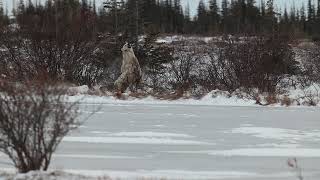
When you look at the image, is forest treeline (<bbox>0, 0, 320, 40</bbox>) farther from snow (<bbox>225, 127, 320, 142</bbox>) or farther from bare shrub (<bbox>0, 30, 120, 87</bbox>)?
snow (<bbox>225, 127, 320, 142</bbox>)

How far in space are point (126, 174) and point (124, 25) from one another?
88.5 feet

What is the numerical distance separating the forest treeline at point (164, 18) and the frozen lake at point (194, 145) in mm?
14192

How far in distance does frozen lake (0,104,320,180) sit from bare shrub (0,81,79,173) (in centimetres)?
96

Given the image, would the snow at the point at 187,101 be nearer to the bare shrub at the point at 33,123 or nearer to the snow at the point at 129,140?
the snow at the point at 129,140

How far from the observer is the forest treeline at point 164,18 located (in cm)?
2961

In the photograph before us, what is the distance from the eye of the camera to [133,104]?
753 inches

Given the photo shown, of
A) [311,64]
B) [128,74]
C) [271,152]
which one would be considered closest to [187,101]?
[128,74]

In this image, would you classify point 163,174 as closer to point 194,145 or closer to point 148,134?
point 194,145

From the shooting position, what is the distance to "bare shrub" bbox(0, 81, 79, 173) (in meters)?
7.50

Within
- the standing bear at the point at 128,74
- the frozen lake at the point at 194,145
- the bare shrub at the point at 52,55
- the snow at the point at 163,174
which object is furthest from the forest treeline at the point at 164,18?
the snow at the point at 163,174

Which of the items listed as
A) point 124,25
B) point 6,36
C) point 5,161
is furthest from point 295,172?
point 124,25

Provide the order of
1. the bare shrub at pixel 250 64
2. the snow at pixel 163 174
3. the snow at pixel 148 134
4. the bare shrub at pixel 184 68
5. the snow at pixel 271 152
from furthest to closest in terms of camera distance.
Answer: the bare shrub at pixel 184 68 → the bare shrub at pixel 250 64 → the snow at pixel 148 134 → the snow at pixel 271 152 → the snow at pixel 163 174

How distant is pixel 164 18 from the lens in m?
68.4

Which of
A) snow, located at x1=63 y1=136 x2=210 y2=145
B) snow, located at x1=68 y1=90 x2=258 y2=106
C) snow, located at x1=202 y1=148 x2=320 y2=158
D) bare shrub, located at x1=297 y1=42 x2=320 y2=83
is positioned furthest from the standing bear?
snow, located at x1=202 y1=148 x2=320 y2=158
